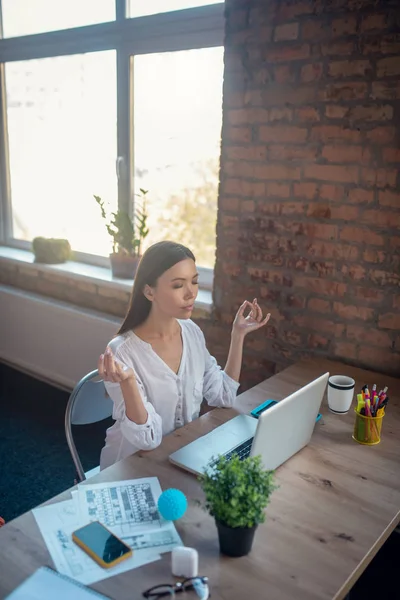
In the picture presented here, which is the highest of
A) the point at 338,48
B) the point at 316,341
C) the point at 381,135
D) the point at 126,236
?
the point at 338,48

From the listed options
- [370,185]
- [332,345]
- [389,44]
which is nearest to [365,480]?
[332,345]

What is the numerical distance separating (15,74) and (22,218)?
0.93 m

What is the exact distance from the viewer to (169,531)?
1.22m

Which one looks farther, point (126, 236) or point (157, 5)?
point (126, 236)

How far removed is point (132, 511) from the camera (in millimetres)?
1282

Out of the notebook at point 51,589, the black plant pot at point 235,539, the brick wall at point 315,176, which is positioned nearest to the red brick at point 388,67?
the brick wall at point 315,176

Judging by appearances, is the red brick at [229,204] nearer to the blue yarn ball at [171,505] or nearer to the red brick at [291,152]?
the red brick at [291,152]

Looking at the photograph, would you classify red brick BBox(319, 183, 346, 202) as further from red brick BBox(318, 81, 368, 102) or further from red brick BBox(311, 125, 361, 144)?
red brick BBox(318, 81, 368, 102)

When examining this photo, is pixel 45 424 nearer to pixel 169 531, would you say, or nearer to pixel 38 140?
pixel 38 140

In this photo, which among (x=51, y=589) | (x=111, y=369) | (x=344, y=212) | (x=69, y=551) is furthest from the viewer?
(x=344, y=212)

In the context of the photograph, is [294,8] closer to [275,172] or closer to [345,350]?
[275,172]

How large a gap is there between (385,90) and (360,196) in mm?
378

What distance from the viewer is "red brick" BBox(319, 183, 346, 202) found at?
2.19 m

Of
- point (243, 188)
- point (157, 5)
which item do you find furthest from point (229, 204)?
point (157, 5)
